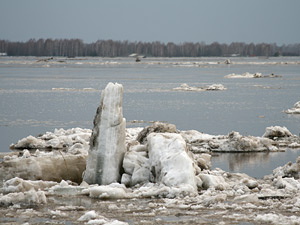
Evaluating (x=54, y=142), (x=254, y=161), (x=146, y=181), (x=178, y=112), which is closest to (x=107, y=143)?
(x=146, y=181)

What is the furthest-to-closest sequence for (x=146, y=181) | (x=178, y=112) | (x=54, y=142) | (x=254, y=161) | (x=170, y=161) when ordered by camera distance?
(x=178, y=112) → (x=54, y=142) → (x=254, y=161) → (x=146, y=181) → (x=170, y=161)

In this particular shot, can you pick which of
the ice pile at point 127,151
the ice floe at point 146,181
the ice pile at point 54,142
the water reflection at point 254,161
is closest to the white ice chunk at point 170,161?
the ice floe at point 146,181

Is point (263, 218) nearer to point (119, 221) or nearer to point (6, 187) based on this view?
point (119, 221)

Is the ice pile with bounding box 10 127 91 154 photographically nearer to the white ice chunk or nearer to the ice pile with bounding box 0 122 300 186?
the ice pile with bounding box 0 122 300 186

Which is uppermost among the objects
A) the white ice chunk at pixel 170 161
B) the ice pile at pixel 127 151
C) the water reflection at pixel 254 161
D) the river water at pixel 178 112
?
the white ice chunk at pixel 170 161

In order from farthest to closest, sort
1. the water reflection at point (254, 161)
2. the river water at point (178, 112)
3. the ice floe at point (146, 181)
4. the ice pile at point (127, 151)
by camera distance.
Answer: the river water at point (178, 112) → the water reflection at point (254, 161) → the ice pile at point (127, 151) → the ice floe at point (146, 181)

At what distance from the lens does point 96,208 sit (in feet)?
31.1

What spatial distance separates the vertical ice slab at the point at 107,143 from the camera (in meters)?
11.4

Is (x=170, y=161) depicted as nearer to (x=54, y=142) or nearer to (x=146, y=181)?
(x=146, y=181)

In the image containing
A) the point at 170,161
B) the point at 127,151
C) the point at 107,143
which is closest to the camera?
the point at 170,161

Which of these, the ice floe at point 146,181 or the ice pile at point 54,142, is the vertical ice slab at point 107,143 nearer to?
the ice floe at point 146,181

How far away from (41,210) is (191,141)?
882 centimetres

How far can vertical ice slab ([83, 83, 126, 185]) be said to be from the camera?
37.3ft

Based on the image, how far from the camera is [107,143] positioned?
11.5 meters
